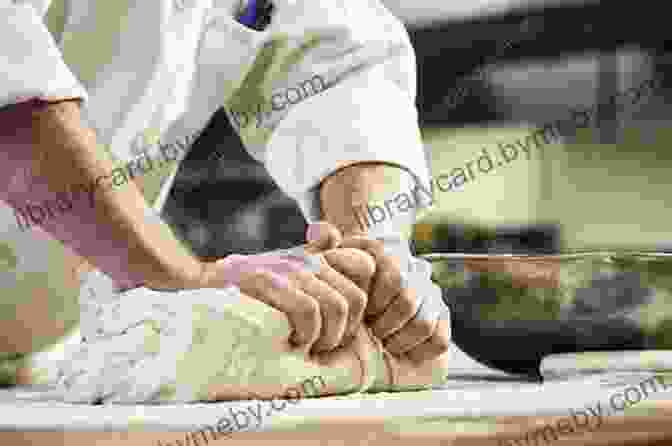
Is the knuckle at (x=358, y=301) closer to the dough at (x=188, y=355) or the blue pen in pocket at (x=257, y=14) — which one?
the dough at (x=188, y=355)

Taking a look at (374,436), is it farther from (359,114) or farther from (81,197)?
(359,114)

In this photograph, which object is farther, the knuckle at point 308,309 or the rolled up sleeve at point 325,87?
the rolled up sleeve at point 325,87

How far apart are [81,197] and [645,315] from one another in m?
0.60

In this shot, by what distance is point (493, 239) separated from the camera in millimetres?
4609

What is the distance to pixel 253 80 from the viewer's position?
1317 mm

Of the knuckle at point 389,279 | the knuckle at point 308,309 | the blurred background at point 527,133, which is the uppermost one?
the knuckle at point 308,309

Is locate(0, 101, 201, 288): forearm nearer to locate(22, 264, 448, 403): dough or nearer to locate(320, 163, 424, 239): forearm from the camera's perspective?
locate(22, 264, 448, 403): dough

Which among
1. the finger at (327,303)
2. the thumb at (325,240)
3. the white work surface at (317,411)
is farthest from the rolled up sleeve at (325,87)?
the white work surface at (317,411)

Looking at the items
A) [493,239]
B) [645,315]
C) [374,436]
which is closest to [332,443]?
[374,436]

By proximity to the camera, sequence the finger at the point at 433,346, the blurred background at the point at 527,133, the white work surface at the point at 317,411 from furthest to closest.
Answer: the blurred background at the point at 527,133, the finger at the point at 433,346, the white work surface at the point at 317,411

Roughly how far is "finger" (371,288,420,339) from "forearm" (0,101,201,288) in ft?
0.51

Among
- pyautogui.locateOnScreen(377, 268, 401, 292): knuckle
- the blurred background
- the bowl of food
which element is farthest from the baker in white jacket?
the blurred background

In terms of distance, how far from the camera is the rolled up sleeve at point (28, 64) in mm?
749

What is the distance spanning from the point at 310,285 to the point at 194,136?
2.08 feet
